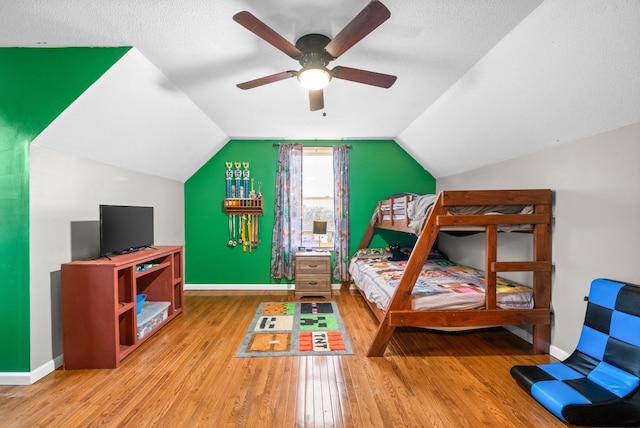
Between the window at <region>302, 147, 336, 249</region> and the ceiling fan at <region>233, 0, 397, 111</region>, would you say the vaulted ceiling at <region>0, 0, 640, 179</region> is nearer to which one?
the ceiling fan at <region>233, 0, 397, 111</region>

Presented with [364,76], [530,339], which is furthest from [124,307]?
[530,339]

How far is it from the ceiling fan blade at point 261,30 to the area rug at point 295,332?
239 cm

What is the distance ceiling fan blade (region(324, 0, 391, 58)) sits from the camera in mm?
1360

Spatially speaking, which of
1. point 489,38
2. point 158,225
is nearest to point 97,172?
point 158,225

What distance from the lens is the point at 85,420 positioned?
5.63ft

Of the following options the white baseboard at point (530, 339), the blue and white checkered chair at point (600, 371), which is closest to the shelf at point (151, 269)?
the blue and white checkered chair at point (600, 371)

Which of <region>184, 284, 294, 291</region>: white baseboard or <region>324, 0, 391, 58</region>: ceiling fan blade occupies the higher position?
<region>324, 0, 391, 58</region>: ceiling fan blade

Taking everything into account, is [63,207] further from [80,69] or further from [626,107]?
[626,107]

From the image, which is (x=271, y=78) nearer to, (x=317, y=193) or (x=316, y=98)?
(x=316, y=98)

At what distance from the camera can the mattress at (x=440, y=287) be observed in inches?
95.3

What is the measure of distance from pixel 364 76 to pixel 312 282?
2.92m

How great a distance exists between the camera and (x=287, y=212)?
4.45 metres

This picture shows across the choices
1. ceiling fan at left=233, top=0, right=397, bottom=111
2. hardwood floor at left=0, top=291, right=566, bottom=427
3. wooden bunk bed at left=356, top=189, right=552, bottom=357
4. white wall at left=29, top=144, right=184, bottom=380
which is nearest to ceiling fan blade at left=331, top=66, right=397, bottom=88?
ceiling fan at left=233, top=0, right=397, bottom=111

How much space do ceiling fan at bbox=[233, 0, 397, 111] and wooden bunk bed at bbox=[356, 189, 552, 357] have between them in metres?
1.17
